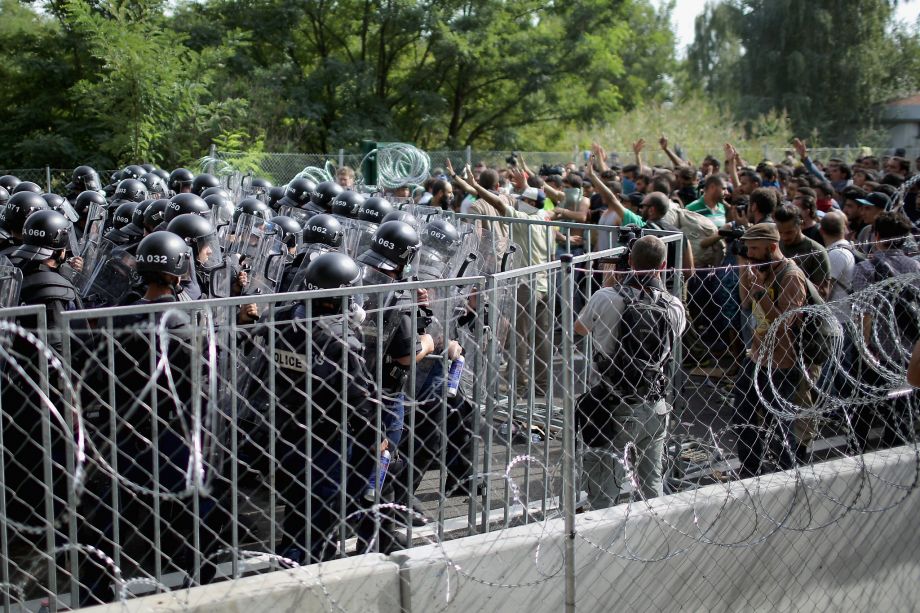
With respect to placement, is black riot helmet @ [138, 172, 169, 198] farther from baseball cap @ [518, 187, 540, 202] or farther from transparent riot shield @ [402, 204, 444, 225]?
baseball cap @ [518, 187, 540, 202]

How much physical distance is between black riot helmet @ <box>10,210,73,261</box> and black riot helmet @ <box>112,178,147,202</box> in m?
3.87

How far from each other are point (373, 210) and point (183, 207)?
62.0 inches

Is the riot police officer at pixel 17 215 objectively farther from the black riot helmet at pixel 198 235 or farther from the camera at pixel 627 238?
the camera at pixel 627 238

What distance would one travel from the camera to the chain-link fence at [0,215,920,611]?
3.47 m

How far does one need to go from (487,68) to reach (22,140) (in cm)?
1478

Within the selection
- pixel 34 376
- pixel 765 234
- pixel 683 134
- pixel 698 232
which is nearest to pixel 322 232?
pixel 34 376

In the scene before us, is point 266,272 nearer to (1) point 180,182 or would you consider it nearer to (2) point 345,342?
(2) point 345,342

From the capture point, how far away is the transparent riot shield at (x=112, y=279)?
21.7ft

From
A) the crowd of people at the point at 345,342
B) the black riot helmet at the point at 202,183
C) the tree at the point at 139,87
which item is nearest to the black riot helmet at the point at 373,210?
the crowd of people at the point at 345,342

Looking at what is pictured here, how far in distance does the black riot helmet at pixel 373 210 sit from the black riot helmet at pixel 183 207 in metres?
1.31

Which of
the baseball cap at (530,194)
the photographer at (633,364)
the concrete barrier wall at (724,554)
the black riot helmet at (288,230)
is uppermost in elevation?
the black riot helmet at (288,230)

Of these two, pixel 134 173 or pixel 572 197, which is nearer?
pixel 572 197

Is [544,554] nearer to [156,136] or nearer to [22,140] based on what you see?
[156,136]

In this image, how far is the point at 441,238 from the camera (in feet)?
23.3
